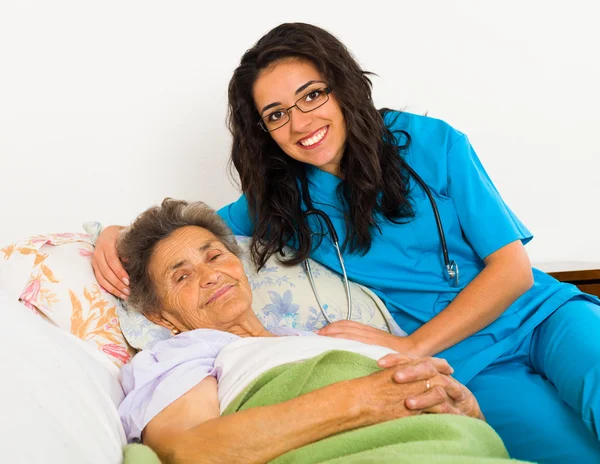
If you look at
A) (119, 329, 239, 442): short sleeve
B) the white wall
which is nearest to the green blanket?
(119, 329, 239, 442): short sleeve

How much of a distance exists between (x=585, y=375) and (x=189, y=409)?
0.90 meters

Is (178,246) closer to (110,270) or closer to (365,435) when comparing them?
(110,270)

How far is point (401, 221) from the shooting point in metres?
2.00

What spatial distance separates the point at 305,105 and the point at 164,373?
810 mm

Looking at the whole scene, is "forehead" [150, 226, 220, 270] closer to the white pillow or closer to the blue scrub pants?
the white pillow

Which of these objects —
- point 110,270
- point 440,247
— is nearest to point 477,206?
point 440,247

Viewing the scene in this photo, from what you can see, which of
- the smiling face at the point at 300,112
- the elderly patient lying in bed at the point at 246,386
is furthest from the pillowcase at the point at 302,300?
the smiling face at the point at 300,112

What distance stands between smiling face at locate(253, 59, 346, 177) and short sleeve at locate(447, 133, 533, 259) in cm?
33

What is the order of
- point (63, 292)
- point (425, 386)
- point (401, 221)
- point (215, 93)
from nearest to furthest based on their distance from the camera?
point (425, 386) → point (63, 292) → point (401, 221) → point (215, 93)

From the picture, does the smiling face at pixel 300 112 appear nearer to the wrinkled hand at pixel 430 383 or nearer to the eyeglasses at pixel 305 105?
the eyeglasses at pixel 305 105

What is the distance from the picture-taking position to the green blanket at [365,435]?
1.16 metres

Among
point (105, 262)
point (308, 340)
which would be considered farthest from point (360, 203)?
point (105, 262)

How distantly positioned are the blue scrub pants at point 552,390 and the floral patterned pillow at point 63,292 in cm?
94

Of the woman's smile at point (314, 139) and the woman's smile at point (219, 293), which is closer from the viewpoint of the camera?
the woman's smile at point (219, 293)
